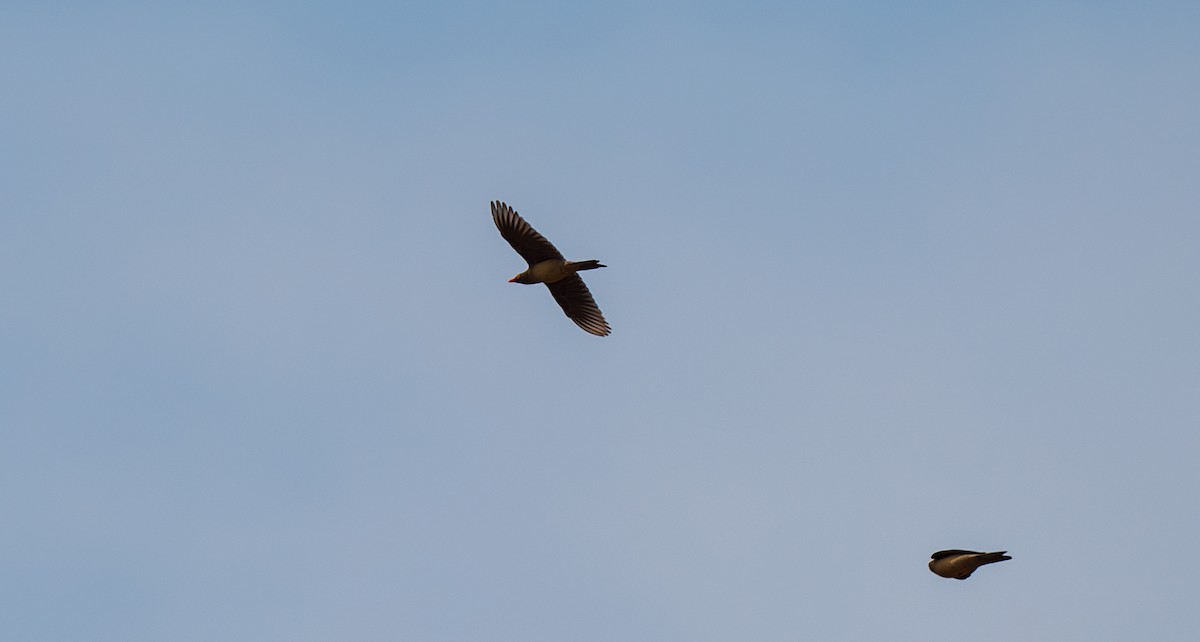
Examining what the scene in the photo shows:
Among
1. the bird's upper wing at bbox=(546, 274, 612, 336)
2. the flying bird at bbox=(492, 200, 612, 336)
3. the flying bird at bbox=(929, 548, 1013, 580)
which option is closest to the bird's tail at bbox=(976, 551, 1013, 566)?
the flying bird at bbox=(929, 548, 1013, 580)

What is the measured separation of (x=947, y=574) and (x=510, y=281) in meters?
13.1

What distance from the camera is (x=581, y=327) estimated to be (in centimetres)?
3014

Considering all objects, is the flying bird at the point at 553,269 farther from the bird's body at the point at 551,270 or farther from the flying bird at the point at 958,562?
the flying bird at the point at 958,562

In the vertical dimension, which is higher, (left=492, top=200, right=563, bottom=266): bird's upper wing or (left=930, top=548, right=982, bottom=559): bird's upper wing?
(left=492, top=200, right=563, bottom=266): bird's upper wing

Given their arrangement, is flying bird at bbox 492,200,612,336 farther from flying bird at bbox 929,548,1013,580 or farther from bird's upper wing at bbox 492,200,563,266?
flying bird at bbox 929,548,1013,580

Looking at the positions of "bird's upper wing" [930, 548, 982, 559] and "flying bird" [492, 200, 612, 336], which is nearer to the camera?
"bird's upper wing" [930, 548, 982, 559]

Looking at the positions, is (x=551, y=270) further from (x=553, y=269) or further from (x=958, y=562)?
(x=958, y=562)

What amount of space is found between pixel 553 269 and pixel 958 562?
479 inches

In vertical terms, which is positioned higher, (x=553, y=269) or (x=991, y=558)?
(x=553, y=269)

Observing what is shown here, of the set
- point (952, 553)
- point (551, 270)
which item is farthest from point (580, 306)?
point (952, 553)

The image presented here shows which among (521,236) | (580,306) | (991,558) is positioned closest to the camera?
(991,558)

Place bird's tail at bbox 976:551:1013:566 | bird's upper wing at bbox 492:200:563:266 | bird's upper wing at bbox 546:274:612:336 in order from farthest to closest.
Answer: bird's upper wing at bbox 546:274:612:336 < bird's upper wing at bbox 492:200:563:266 < bird's tail at bbox 976:551:1013:566

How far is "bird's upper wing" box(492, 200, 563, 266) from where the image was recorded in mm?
28047

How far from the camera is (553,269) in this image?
2864cm
